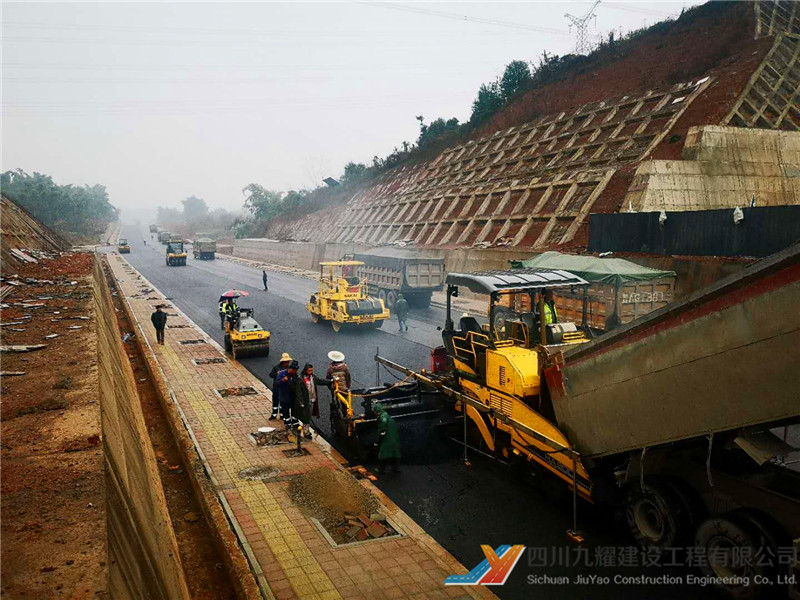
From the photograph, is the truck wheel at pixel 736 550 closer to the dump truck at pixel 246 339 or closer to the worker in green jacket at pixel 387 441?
the worker in green jacket at pixel 387 441

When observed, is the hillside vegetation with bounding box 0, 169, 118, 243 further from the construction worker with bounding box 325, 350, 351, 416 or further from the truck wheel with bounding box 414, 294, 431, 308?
the construction worker with bounding box 325, 350, 351, 416

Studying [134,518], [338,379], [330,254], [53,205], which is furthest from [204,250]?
[134,518]

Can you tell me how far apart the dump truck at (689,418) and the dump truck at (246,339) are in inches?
398

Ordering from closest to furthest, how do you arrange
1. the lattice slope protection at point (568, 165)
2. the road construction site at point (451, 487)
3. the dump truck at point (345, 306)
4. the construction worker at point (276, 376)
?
1. the road construction site at point (451, 487)
2. the construction worker at point (276, 376)
3. the dump truck at point (345, 306)
4. the lattice slope protection at point (568, 165)

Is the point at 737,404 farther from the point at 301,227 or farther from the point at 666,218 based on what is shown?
the point at 301,227

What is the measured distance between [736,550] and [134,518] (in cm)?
600

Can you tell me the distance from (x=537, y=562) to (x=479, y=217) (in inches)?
1219

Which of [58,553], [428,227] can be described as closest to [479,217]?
[428,227]

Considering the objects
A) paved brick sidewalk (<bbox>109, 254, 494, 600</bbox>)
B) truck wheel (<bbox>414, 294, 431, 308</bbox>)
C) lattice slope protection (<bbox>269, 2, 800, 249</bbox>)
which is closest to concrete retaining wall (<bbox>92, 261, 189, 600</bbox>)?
paved brick sidewalk (<bbox>109, 254, 494, 600</bbox>)

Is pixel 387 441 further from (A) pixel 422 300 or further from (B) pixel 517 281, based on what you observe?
(A) pixel 422 300

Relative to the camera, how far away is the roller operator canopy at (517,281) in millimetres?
8844

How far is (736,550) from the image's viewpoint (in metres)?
5.65

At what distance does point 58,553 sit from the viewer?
404cm

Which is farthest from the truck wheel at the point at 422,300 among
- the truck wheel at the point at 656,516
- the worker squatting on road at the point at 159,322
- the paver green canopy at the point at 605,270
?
the truck wheel at the point at 656,516
